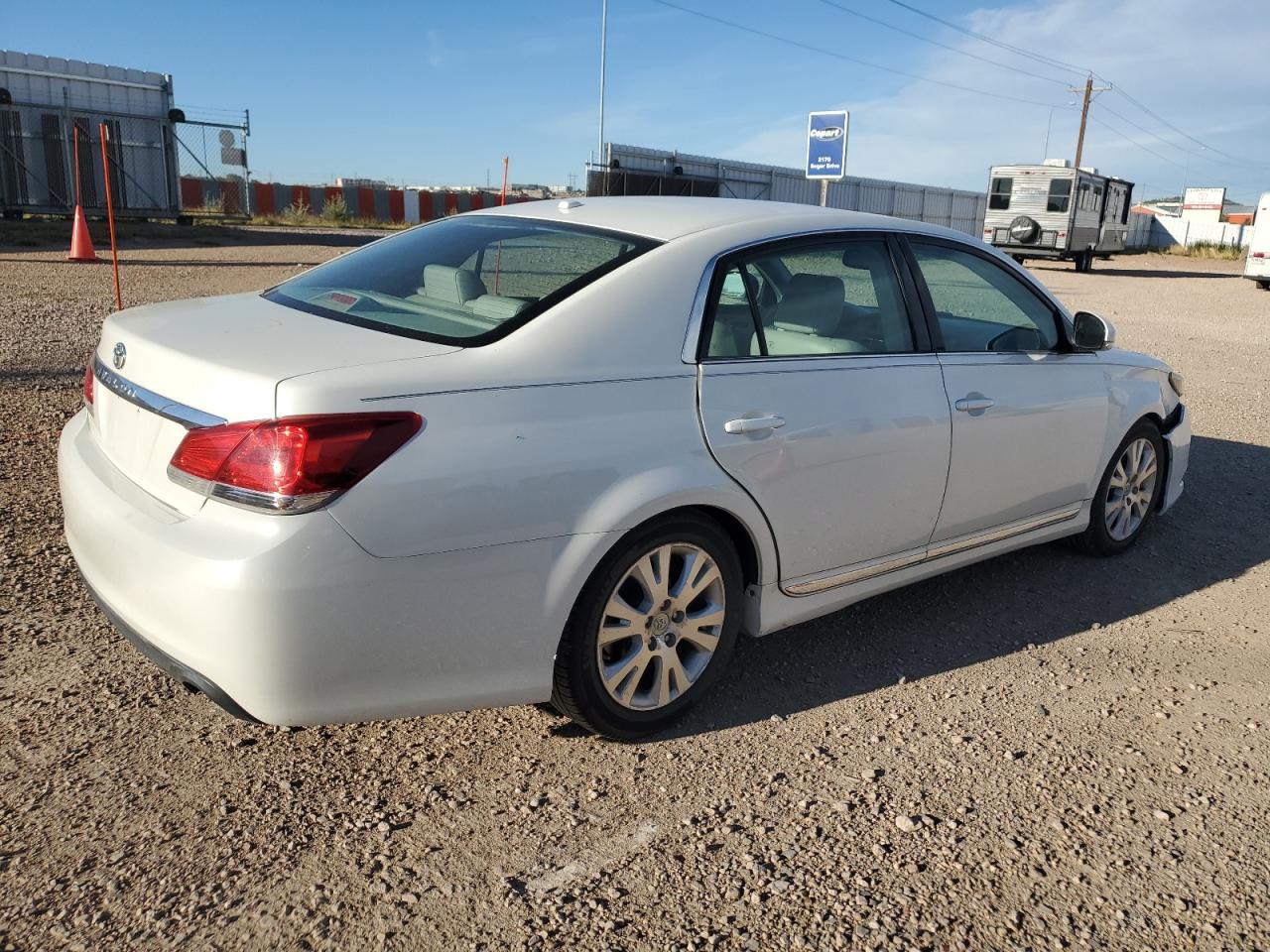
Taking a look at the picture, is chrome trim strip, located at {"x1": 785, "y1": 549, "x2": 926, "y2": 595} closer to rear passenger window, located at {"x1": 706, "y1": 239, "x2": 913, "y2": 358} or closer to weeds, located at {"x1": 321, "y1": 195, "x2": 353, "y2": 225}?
rear passenger window, located at {"x1": 706, "y1": 239, "x2": 913, "y2": 358}

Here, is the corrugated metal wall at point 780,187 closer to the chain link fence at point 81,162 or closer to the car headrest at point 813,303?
the chain link fence at point 81,162

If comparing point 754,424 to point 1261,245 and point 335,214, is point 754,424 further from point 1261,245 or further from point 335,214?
point 335,214

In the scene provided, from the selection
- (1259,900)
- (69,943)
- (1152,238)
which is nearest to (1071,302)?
(1259,900)

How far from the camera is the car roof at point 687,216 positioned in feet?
11.0

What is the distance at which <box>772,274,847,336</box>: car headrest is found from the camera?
350cm

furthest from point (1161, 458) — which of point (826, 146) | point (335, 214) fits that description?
point (335, 214)

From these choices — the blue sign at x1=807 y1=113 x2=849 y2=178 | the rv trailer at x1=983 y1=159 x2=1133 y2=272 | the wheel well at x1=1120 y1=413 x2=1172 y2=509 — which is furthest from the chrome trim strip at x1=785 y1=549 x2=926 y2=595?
the rv trailer at x1=983 y1=159 x2=1133 y2=272

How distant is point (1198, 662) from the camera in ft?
12.7

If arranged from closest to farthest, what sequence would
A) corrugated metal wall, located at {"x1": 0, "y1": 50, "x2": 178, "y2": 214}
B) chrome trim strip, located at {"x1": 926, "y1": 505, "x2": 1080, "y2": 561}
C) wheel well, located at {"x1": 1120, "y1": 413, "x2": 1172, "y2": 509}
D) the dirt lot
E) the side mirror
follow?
1. the dirt lot
2. chrome trim strip, located at {"x1": 926, "y1": 505, "x2": 1080, "y2": 561}
3. the side mirror
4. wheel well, located at {"x1": 1120, "y1": 413, "x2": 1172, "y2": 509}
5. corrugated metal wall, located at {"x1": 0, "y1": 50, "x2": 178, "y2": 214}

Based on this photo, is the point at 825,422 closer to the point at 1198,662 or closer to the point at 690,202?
the point at 690,202

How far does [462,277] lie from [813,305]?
122 centimetres

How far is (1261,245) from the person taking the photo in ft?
86.0

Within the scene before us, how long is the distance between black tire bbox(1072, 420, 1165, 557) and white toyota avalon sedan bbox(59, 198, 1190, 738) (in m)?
0.70

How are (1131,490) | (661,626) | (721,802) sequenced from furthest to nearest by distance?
(1131,490), (661,626), (721,802)
